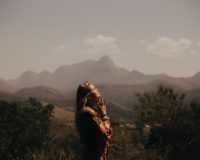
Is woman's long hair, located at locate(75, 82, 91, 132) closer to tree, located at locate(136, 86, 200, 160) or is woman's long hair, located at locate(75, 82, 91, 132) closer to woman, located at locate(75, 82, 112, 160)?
woman, located at locate(75, 82, 112, 160)

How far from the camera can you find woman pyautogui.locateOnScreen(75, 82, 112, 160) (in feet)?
18.6

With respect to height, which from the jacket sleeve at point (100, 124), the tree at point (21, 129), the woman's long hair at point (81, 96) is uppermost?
the woman's long hair at point (81, 96)

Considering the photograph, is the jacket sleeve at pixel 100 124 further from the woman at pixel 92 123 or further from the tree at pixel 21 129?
the tree at pixel 21 129

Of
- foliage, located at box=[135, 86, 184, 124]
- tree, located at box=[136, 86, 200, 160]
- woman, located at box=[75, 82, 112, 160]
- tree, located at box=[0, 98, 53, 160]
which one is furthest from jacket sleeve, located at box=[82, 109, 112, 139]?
foliage, located at box=[135, 86, 184, 124]

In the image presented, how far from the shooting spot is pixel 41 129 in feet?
245

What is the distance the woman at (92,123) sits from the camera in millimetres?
5660

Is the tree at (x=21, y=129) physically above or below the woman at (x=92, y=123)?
below

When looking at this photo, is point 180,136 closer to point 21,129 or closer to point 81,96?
point 21,129

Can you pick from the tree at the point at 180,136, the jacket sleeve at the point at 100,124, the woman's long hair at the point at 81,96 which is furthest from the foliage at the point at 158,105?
the jacket sleeve at the point at 100,124

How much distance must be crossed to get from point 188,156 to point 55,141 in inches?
1359

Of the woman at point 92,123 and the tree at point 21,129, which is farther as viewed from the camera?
the tree at point 21,129

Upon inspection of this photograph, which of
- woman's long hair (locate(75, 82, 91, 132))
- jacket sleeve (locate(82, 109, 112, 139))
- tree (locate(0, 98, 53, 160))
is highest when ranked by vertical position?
woman's long hair (locate(75, 82, 91, 132))

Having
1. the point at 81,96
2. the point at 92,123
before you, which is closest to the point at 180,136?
the point at 81,96

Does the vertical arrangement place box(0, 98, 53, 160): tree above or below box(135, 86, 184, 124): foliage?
below
